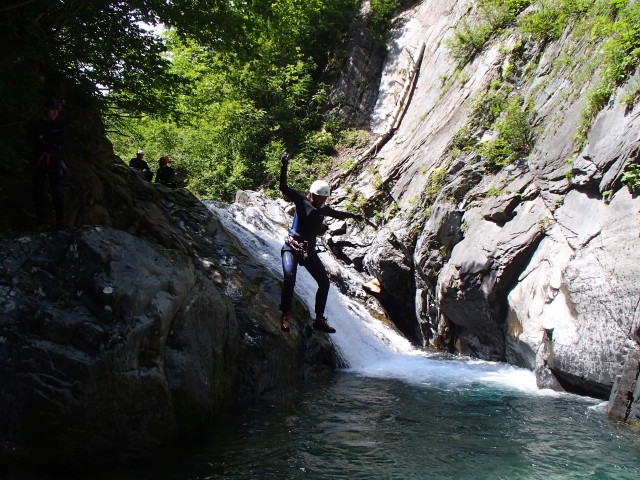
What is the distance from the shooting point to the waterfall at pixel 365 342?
9.20 metres

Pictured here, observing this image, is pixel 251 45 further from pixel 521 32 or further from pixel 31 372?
pixel 521 32

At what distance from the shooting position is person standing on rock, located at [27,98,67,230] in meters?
5.66

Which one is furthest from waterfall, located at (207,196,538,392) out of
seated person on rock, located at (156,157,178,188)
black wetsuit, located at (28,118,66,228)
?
black wetsuit, located at (28,118,66,228)

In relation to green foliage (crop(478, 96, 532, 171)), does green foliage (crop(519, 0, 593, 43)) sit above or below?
above

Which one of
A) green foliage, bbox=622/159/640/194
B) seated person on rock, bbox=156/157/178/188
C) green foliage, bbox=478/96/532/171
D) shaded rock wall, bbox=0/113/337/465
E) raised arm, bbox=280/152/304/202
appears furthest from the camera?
seated person on rock, bbox=156/157/178/188

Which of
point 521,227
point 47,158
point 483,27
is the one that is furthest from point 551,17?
point 47,158

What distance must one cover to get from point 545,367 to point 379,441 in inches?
166

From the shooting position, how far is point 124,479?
14.2 ft

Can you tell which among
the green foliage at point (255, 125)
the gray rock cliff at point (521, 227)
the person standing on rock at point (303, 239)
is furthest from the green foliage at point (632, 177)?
the green foliage at point (255, 125)

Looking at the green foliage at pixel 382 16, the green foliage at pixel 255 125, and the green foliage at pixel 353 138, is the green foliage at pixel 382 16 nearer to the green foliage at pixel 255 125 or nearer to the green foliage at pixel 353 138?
the green foliage at pixel 255 125

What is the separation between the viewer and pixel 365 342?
11375 millimetres

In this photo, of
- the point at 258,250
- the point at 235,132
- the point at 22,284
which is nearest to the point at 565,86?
the point at 258,250

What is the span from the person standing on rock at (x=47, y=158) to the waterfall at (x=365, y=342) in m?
4.96

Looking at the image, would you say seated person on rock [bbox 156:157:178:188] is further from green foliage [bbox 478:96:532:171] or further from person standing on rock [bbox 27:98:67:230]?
green foliage [bbox 478:96:532:171]
